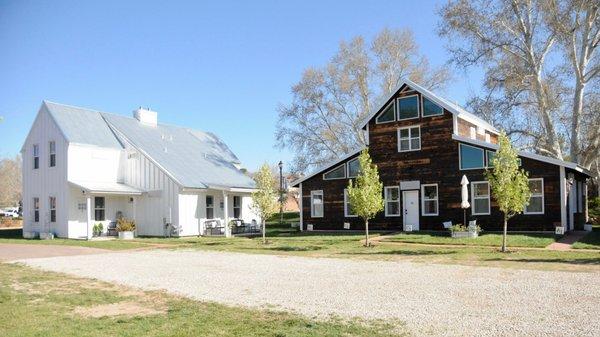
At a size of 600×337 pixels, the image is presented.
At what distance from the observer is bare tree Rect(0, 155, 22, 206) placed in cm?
8012

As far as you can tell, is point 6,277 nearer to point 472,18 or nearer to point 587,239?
point 587,239

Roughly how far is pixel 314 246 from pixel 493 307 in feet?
40.6

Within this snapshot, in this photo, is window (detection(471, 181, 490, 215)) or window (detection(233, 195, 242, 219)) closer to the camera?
window (detection(471, 181, 490, 215))

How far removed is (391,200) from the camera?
85.9 ft

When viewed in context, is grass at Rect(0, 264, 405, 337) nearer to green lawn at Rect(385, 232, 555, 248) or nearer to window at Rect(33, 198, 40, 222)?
green lawn at Rect(385, 232, 555, 248)

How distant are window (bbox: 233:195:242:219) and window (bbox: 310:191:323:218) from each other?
6.63 metres

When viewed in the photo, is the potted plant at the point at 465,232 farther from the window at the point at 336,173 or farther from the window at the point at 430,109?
the window at the point at 336,173

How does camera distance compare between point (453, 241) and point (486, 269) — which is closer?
point (486, 269)

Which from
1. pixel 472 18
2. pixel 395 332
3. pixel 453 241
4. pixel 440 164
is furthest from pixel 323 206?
pixel 395 332

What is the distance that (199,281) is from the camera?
1182 centimetres

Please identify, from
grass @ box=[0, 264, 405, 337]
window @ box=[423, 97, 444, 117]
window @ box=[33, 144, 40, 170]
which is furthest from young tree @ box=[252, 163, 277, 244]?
window @ box=[33, 144, 40, 170]

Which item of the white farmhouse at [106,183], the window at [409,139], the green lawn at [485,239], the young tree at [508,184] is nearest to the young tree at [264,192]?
the white farmhouse at [106,183]

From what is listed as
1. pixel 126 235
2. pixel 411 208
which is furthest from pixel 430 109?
pixel 126 235

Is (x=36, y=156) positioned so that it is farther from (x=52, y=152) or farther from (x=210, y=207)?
(x=210, y=207)
